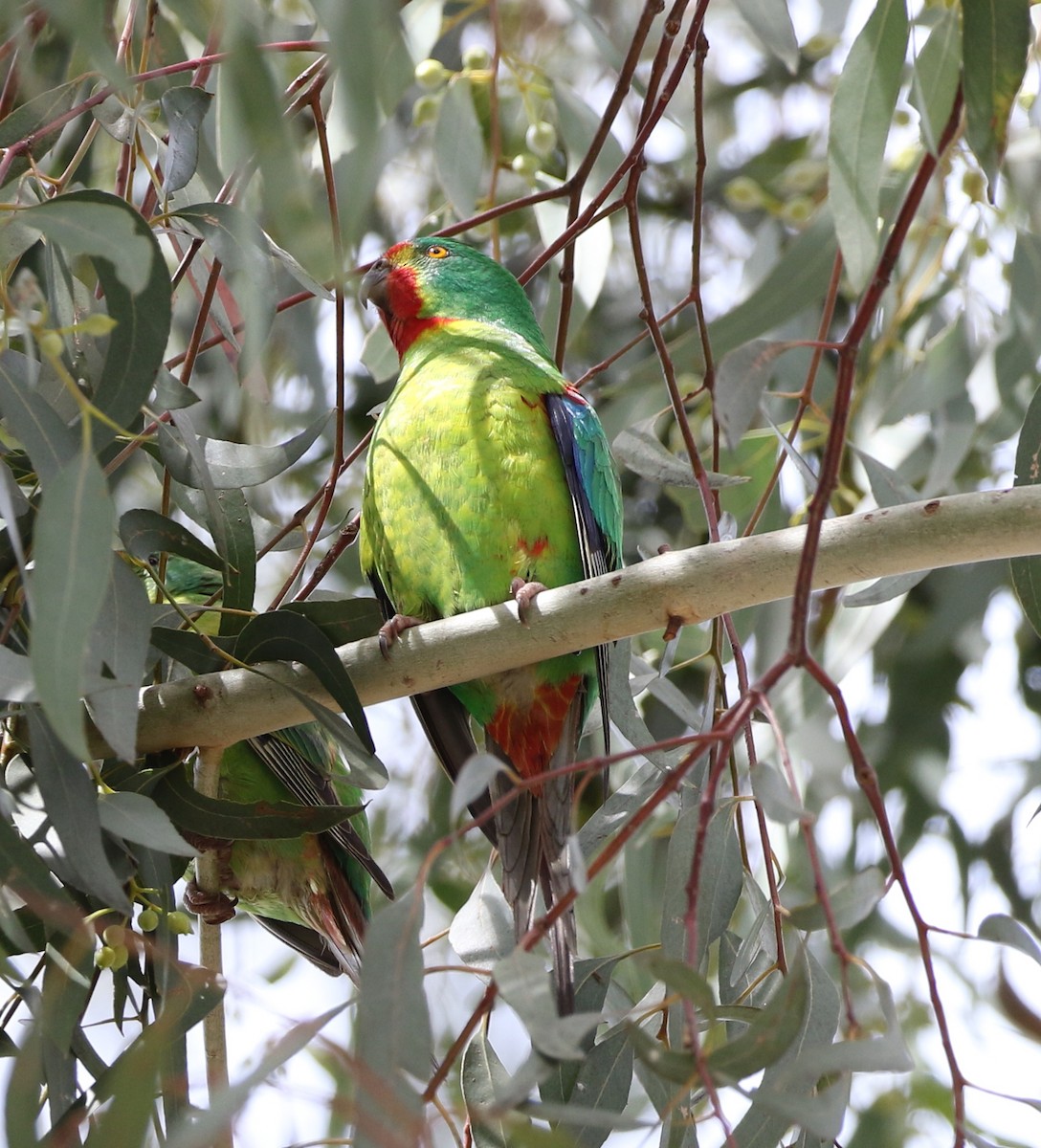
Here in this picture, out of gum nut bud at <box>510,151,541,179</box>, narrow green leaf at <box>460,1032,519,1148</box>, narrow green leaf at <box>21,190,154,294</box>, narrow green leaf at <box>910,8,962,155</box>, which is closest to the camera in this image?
narrow green leaf at <box>21,190,154,294</box>

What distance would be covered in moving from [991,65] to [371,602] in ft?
3.71

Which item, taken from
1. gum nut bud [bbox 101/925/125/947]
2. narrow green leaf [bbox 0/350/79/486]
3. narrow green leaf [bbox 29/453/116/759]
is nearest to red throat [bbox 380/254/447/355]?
narrow green leaf [bbox 0/350/79/486]

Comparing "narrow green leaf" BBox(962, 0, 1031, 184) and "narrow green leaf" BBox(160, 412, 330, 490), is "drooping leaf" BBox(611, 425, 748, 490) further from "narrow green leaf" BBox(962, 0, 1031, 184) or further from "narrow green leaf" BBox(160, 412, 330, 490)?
"narrow green leaf" BBox(962, 0, 1031, 184)

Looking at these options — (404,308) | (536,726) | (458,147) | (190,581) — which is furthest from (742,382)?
(190,581)

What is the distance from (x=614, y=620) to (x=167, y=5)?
918 millimetres

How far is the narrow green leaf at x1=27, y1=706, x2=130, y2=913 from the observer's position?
1659mm

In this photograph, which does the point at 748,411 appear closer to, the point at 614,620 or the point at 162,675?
the point at 614,620

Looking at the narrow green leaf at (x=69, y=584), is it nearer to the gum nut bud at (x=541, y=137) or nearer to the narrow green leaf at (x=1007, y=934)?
the narrow green leaf at (x=1007, y=934)

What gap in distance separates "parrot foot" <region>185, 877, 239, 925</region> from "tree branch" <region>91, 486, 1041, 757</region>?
727mm

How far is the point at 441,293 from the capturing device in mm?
3281

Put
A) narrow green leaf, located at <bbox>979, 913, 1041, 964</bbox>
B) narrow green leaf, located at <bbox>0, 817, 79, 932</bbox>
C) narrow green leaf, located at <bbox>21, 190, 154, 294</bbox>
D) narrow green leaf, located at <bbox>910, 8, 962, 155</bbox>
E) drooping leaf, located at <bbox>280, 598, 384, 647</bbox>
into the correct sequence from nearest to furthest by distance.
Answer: narrow green leaf, located at <bbox>21, 190, 154, 294</bbox>, narrow green leaf, located at <bbox>979, 913, 1041, 964</bbox>, narrow green leaf, located at <bbox>0, 817, 79, 932</bbox>, narrow green leaf, located at <bbox>910, 8, 962, 155</bbox>, drooping leaf, located at <bbox>280, 598, 384, 647</bbox>

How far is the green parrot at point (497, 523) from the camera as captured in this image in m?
2.63

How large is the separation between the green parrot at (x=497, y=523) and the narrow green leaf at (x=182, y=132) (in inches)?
26.3

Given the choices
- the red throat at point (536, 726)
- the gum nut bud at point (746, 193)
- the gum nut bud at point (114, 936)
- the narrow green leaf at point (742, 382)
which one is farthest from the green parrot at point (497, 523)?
the gum nut bud at point (746, 193)
